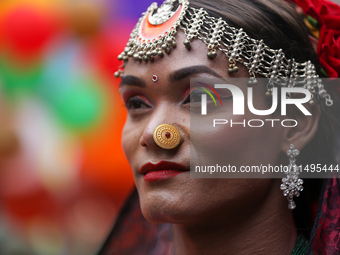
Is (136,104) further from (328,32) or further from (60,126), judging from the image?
(60,126)

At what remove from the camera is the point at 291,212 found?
1.95 m

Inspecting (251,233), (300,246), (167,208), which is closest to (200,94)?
(167,208)

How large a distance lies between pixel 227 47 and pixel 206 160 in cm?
55

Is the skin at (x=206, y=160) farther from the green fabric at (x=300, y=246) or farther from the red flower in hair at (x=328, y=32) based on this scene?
the red flower in hair at (x=328, y=32)

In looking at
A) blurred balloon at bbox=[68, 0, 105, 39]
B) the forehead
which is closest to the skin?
the forehead

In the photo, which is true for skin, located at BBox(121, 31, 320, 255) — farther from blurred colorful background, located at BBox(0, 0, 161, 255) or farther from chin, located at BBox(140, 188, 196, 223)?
blurred colorful background, located at BBox(0, 0, 161, 255)

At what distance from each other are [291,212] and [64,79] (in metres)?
2.70

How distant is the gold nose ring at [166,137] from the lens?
163cm

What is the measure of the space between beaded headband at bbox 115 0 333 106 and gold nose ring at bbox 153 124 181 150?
377 millimetres

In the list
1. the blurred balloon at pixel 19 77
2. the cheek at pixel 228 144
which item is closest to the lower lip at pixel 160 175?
the cheek at pixel 228 144

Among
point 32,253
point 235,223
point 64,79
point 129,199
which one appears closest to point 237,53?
point 235,223

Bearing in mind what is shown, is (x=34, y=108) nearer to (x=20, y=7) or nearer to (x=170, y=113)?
(x=20, y=7)

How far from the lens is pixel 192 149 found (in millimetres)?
1684

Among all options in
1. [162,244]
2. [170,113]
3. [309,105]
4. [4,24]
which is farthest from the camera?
[4,24]
